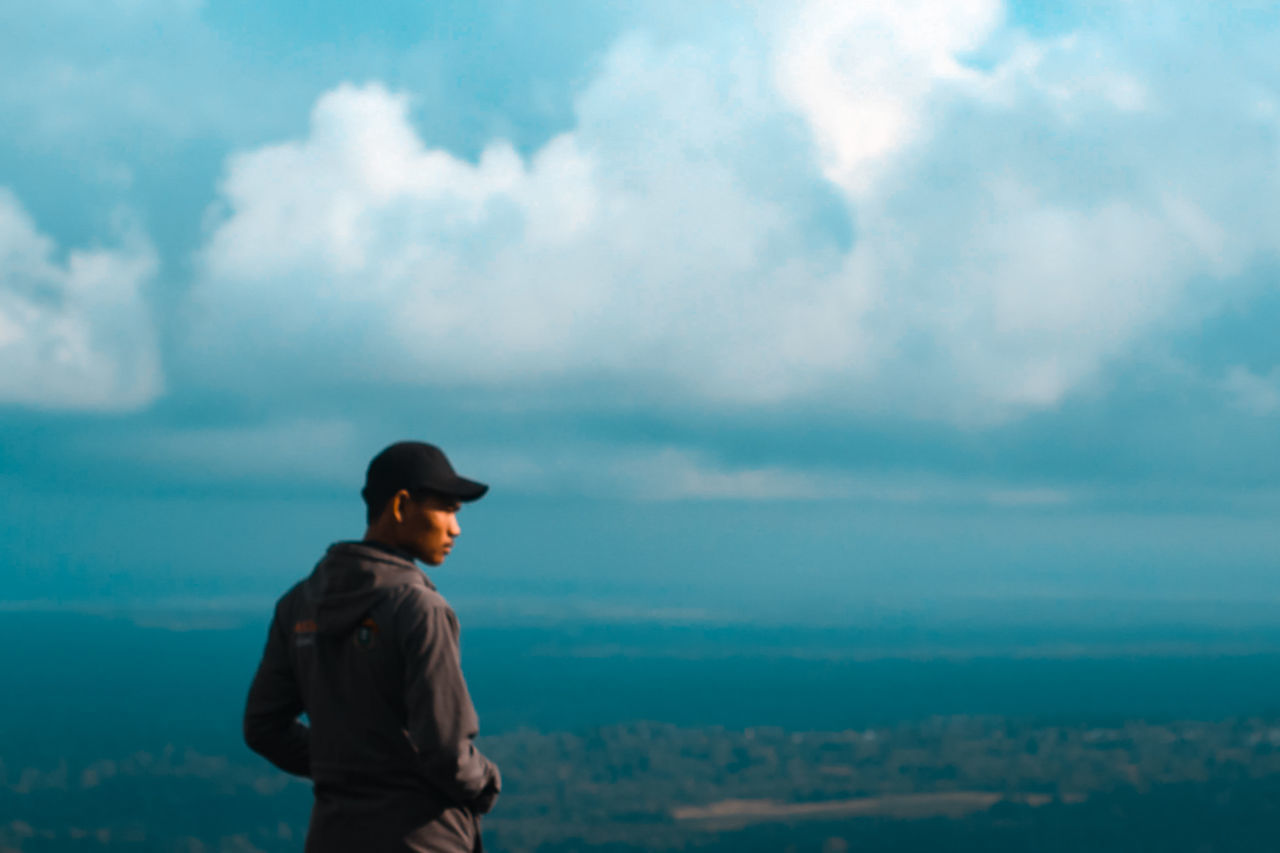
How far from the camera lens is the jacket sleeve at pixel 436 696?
6.13m

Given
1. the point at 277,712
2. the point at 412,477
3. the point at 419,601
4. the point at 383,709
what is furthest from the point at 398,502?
the point at 277,712

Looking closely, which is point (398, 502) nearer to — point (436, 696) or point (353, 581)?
point (353, 581)

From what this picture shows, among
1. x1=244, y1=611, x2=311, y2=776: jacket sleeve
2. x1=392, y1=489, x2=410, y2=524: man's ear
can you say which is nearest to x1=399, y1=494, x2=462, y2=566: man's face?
x1=392, y1=489, x2=410, y2=524: man's ear

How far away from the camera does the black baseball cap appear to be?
Answer: 6.61 meters

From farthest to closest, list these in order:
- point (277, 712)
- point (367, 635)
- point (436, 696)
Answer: point (277, 712) → point (367, 635) → point (436, 696)

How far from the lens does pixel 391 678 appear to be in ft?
20.9

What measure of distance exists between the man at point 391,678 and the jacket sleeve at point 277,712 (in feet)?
0.41

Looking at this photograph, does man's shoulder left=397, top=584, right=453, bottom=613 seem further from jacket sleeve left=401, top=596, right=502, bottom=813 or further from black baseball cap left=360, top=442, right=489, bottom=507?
black baseball cap left=360, top=442, right=489, bottom=507

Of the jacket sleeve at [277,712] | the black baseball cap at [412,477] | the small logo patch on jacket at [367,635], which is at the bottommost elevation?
the jacket sleeve at [277,712]

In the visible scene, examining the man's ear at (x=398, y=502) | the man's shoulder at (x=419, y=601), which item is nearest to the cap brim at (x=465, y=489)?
the man's ear at (x=398, y=502)

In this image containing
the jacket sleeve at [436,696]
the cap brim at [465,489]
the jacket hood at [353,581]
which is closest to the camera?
the jacket sleeve at [436,696]

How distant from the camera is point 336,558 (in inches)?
258

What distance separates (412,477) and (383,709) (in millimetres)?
1199

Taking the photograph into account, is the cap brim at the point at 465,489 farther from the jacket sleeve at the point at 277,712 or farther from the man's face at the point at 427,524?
the jacket sleeve at the point at 277,712
